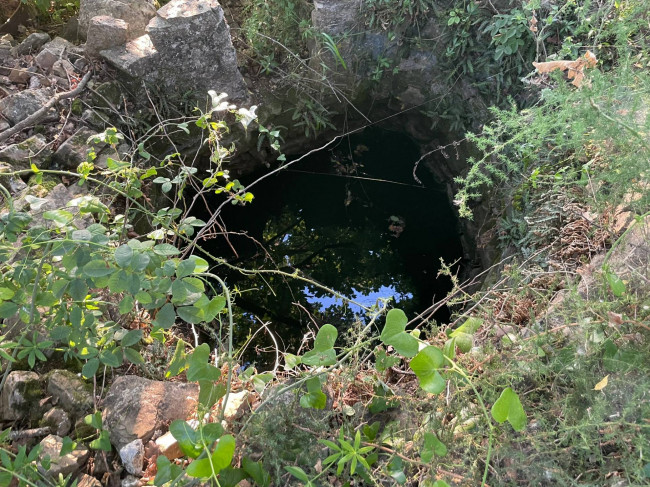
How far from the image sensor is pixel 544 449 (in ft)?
4.07

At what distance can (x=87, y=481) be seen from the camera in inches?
58.7

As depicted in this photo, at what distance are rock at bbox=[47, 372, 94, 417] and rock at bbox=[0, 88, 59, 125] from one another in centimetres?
162

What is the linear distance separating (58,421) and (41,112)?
1789mm

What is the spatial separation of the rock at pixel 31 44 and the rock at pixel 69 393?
226 cm

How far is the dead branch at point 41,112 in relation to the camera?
2508 millimetres

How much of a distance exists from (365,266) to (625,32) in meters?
2.09

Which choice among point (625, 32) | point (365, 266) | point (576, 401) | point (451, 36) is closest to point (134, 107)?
point (365, 266)

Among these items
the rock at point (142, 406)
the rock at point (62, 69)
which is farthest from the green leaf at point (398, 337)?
the rock at point (62, 69)

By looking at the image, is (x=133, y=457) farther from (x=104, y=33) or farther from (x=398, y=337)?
(x=104, y=33)

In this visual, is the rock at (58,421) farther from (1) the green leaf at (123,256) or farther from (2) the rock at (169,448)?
(1) the green leaf at (123,256)

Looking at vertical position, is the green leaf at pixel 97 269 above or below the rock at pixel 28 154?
above

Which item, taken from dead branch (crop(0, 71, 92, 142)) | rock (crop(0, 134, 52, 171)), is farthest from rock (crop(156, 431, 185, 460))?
dead branch (crop(0, 71, 92, 142))

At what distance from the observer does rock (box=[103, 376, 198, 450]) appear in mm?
1594

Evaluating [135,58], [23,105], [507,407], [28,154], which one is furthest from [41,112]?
[507,407]
